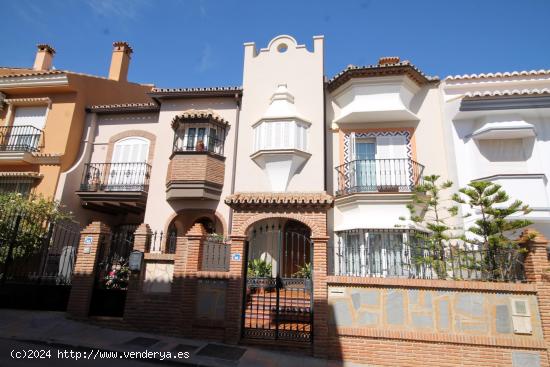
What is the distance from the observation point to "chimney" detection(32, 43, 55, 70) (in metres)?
17.1

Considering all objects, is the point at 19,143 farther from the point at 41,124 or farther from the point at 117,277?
the point at 117,277

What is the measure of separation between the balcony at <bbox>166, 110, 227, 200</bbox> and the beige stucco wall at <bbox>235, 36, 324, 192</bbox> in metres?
0.95

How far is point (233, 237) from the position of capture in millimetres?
7902

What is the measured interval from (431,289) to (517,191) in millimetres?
6063

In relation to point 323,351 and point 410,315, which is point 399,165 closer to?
point 410,315

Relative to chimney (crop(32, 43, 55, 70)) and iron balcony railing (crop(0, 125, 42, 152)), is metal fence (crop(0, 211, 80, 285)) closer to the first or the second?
iron balcony railing (crop(0, 125, 42, 152))

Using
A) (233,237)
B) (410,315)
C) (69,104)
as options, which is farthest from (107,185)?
(410,315)

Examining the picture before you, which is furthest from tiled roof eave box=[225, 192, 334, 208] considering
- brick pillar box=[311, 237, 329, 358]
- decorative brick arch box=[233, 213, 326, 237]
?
brick pillar box=[311, 237, 329, 358]

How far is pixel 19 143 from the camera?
548 inches

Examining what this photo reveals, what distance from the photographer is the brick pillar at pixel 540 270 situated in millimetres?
6359

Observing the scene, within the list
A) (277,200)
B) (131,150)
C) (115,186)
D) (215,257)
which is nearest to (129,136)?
(131,150)

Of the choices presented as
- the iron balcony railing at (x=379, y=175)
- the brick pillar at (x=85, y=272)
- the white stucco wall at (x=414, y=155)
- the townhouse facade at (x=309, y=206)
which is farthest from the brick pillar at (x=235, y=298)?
the iron balcony railing at (x=379, y=175)

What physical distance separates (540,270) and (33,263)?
14658 mm

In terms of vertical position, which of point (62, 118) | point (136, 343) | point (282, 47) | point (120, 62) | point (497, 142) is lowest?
point (136, 343)
